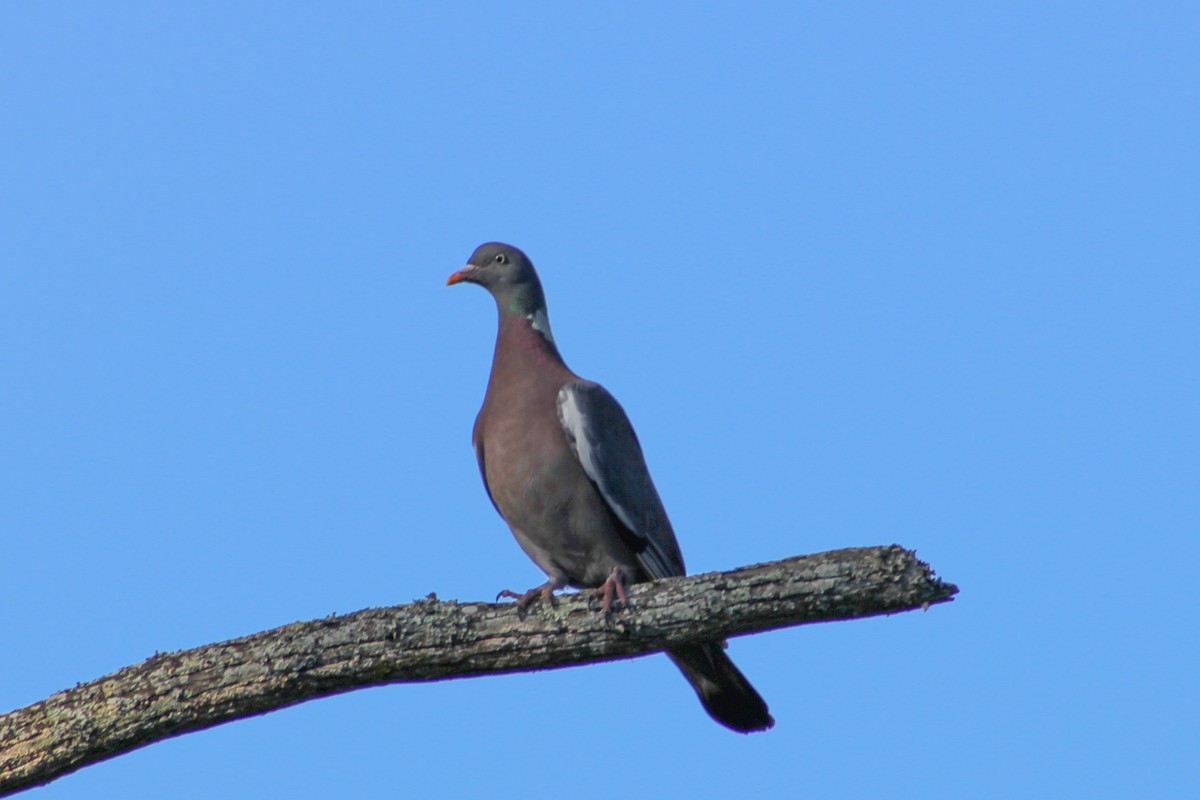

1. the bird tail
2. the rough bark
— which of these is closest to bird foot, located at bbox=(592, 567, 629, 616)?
the rough bark

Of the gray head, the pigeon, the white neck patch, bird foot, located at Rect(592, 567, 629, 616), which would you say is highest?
the gray head

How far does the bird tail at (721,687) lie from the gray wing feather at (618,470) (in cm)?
45

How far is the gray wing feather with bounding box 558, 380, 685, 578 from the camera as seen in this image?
18.6ft

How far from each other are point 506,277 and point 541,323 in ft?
1.01

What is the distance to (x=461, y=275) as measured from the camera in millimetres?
6703

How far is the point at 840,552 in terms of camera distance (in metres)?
4.20

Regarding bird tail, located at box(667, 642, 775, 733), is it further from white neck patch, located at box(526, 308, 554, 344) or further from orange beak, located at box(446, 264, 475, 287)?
orange beak, located at box(446, 264, 475, 287)

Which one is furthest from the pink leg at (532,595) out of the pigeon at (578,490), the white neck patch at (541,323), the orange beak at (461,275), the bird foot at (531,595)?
the orange beak at (461,275)

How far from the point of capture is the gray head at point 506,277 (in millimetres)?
6488

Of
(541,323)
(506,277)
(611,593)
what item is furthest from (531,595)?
(506,277)

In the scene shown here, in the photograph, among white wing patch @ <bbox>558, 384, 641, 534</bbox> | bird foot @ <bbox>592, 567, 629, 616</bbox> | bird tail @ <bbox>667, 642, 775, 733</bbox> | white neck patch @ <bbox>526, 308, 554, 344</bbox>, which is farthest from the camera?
white neck patch @ <bbox>526, 308, 554, 344</bbox>

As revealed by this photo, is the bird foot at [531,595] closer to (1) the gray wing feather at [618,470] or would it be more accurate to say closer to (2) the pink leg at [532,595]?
(2) the pink leg at [532,595]

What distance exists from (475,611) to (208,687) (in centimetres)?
87

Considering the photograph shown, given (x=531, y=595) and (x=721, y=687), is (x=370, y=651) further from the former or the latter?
(x=721, y=687)
